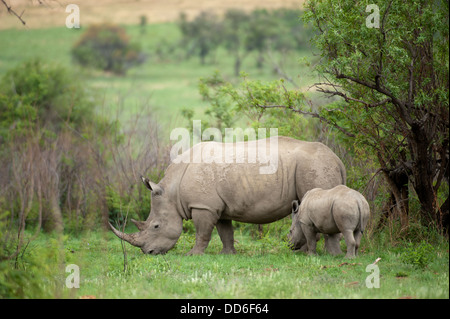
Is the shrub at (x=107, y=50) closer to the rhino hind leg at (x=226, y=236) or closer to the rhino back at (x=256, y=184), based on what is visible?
the rhino hind leg at (x=226, y=236)

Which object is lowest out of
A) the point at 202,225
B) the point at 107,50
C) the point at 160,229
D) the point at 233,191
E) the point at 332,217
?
the point at 160,229

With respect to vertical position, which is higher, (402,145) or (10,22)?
(10,22)

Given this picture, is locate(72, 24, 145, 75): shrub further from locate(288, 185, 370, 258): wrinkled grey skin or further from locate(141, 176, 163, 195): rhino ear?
locate(288, 185, 370, 258): wrinkled grey skin

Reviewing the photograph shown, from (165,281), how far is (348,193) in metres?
3.16

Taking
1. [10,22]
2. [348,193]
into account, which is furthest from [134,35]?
[348,193]

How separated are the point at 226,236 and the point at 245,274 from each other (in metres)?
2.69

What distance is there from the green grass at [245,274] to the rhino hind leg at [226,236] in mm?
377

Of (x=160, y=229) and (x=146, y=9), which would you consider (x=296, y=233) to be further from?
(x=146, y=9)

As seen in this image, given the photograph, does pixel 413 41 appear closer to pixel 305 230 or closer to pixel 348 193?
pixel 348 193

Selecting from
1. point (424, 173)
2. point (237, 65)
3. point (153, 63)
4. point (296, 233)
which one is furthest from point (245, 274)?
point (153, 63)

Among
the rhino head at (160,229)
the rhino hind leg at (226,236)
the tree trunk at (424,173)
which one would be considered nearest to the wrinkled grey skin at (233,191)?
the rhino head at (160,229)

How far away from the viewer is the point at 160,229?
12195 mm

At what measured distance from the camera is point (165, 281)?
359 inches

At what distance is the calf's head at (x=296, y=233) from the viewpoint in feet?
36.8
